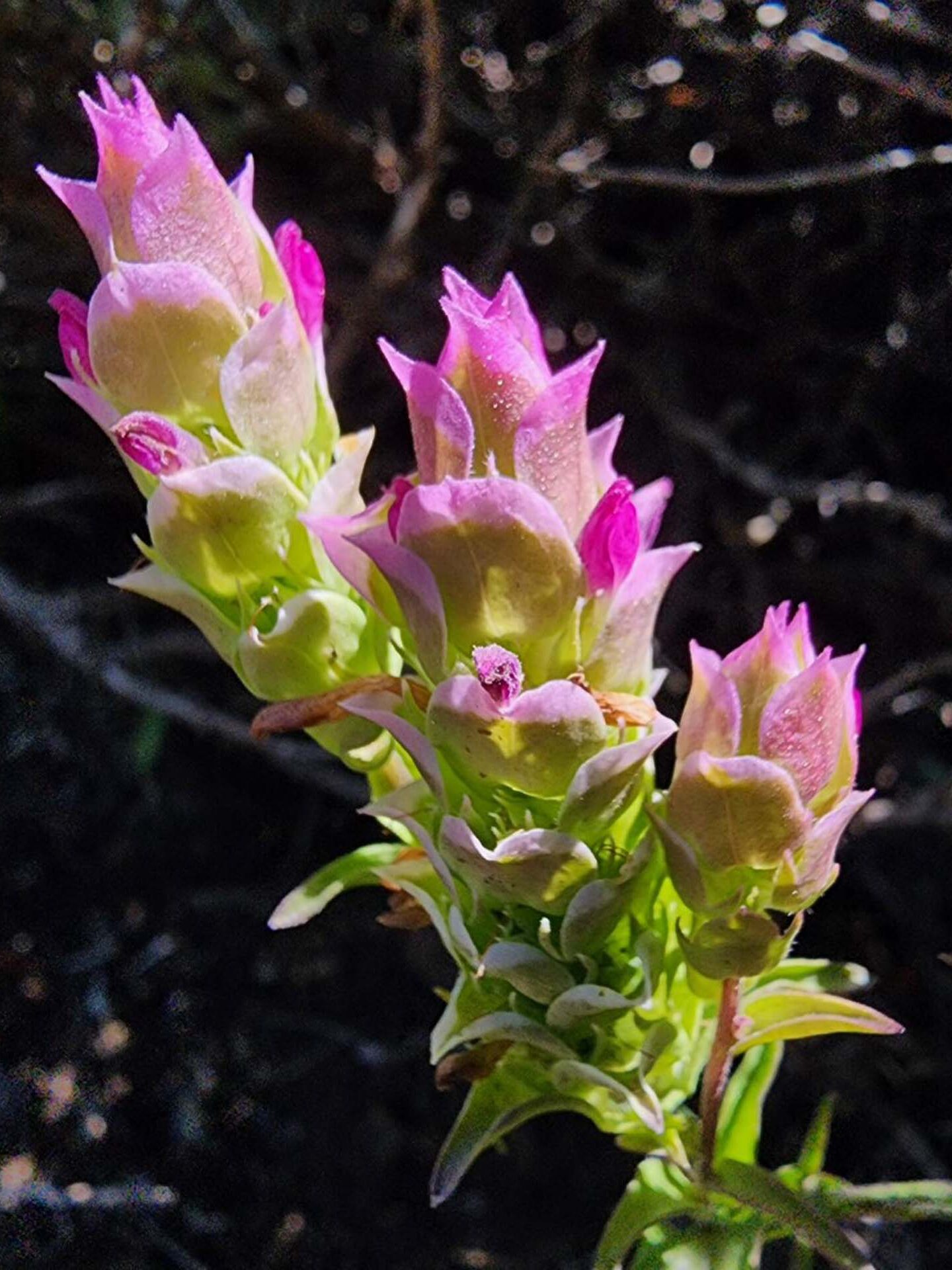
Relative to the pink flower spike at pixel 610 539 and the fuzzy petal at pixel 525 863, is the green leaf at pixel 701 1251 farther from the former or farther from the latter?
the pink flower spike at pixel 610 539

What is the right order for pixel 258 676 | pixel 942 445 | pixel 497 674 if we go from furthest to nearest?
pixel 942 445 → pixel 258 676 → pixel 497 674

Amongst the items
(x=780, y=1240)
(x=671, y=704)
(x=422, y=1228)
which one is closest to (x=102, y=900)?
(x=422, y=1228)

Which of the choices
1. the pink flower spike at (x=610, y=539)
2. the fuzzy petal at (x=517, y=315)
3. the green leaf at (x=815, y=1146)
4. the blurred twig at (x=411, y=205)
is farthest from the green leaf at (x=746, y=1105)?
the blurred twig at (x=411, y=205)

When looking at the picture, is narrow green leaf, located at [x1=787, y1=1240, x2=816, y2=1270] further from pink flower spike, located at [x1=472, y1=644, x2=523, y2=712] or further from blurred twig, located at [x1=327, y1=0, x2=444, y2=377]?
blurred twig, located at [x1=327, y1=0, x2=444, y2=377]

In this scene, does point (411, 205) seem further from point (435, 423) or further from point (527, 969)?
point (527, 969)

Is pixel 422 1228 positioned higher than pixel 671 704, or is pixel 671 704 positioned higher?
pixel 671 704

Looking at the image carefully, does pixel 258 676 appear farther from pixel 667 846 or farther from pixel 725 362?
pixel 725 362

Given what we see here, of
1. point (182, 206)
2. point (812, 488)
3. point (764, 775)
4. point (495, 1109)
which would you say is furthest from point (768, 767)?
point (812, 488)
